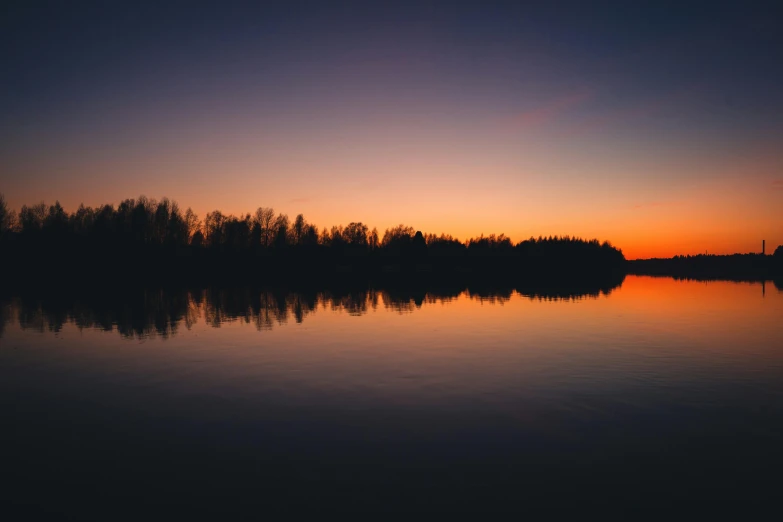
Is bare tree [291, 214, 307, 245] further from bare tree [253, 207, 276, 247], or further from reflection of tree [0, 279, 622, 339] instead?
reflection of tree [0, 279, 622, 339]

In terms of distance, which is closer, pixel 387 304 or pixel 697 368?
pixel 697 368

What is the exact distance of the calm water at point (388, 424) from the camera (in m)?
9.60

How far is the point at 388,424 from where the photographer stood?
44.7ft

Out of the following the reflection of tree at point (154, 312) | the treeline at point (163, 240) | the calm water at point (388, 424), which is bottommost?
the calm water at point (388, 424)

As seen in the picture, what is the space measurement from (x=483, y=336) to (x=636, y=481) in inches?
781

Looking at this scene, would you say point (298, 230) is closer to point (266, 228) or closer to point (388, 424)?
Answer: point (266, 228)

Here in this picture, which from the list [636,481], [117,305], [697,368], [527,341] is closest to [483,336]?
[527,341]

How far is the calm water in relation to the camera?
378 inches

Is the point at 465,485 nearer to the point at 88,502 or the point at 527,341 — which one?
the point at 88,502

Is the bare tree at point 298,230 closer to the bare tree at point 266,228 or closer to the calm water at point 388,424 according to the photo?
the bare tree at point 266,228

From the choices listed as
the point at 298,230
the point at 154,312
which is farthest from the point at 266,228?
the point at 154,312

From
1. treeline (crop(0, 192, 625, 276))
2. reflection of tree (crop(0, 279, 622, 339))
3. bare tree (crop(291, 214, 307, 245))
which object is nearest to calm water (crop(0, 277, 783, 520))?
reflection of tree (crop(0, 279, 622, 339))

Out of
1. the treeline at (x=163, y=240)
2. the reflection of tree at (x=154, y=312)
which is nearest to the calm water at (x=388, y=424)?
the reflection of tree at (x=154, y=312)

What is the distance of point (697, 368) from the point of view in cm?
2081
